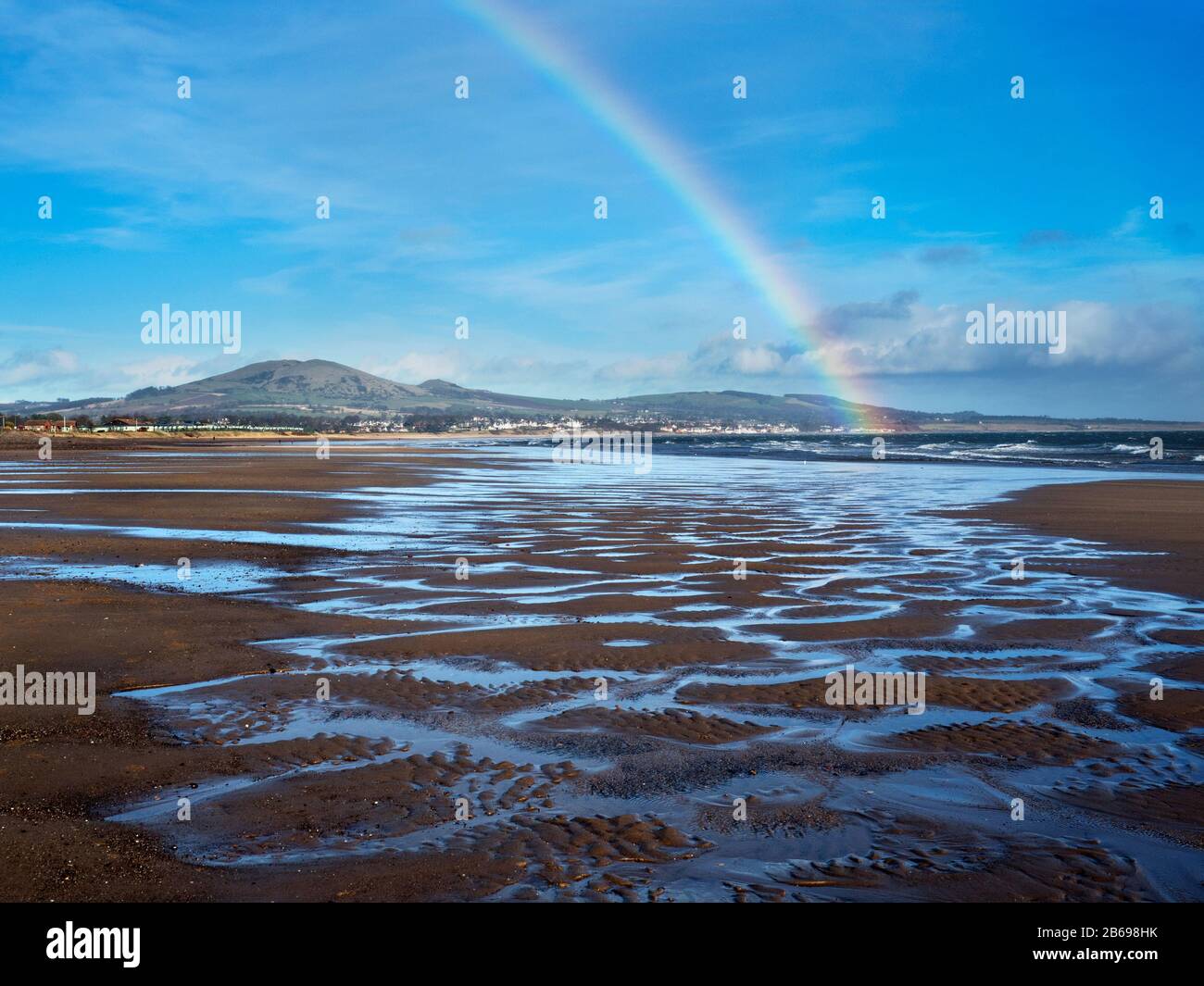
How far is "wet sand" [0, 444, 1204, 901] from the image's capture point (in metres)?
6.46

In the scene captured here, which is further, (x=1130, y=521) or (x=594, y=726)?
(x=1130, y=521)

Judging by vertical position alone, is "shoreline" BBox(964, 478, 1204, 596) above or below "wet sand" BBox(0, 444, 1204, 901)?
above

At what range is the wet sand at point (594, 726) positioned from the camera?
6.46 metres

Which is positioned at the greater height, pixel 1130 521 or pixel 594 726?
pixel 1130 521

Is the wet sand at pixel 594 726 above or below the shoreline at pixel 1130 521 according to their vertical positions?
below

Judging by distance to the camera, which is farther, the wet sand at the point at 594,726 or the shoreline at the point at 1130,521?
the shoreline at the point at 1130,521

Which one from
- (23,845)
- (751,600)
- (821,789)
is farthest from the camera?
(751,600)

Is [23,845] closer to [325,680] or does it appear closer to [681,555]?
[325,680]

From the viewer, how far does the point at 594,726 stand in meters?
9.75

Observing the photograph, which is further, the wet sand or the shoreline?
the shoreline

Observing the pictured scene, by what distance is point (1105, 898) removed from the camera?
240 inches

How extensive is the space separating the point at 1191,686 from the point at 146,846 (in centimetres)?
1114
